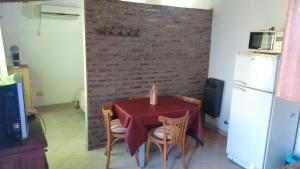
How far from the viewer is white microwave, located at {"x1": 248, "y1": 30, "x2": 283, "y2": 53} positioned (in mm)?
2551

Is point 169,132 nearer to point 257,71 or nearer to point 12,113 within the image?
point 257,71

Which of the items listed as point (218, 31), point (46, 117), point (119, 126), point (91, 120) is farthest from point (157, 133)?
point (46, 117)

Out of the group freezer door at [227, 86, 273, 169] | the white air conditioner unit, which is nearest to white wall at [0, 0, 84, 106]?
the white air conditioner unit

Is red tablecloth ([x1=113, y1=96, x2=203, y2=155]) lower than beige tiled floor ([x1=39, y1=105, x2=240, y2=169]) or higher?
higher

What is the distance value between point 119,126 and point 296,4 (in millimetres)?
2564

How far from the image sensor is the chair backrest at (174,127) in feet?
8.23

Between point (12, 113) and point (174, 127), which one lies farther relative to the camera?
point (174, 127)

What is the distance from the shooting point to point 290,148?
2.96 metres

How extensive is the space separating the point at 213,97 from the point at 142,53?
5.17 feet

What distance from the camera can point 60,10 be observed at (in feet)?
15.5

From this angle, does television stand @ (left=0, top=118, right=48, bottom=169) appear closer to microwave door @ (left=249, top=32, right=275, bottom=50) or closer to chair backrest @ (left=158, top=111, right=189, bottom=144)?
chair backrest @ (left=158, top=111, right=189, bottom=144)

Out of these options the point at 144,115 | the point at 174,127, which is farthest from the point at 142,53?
the point at 174,127

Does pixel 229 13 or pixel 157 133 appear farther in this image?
pixel 229 13

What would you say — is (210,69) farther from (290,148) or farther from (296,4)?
(296,4)
